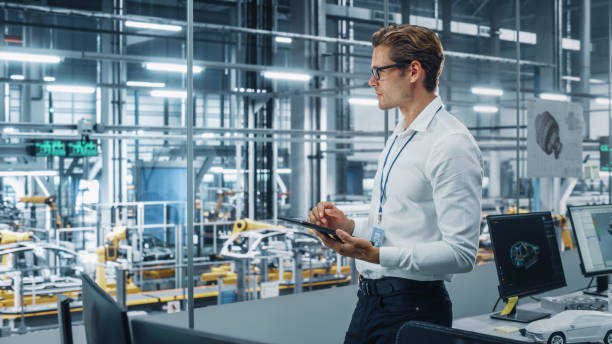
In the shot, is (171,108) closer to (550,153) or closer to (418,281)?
(550,153)

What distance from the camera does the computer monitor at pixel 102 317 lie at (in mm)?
893

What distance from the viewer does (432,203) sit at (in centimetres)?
156

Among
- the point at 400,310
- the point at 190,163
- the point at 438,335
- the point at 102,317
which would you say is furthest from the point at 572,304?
the point at 102,317

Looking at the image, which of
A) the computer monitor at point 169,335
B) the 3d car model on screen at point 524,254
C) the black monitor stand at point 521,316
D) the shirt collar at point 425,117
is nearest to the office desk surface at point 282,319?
the black monitor stand at point 521,316

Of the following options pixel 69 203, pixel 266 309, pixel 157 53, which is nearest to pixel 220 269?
pixel 69 203

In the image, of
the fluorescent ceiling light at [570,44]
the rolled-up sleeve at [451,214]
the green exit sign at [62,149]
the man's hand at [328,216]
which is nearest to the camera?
the rolled-up sleeve at [451,214]

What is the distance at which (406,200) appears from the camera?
157 centimetres

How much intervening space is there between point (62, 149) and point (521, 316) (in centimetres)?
890

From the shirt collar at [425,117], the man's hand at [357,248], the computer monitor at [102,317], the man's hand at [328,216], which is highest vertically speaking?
the shirt collar at [425,117]

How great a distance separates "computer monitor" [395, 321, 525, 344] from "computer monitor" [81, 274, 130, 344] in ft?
1.34

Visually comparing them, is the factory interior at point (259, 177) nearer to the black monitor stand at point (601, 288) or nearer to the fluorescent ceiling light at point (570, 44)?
the black monitor stand at point (601, 288)

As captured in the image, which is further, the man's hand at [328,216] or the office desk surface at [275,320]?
the office desk surface at [275,320]

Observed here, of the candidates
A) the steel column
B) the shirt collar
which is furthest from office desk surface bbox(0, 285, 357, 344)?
the shirt collar

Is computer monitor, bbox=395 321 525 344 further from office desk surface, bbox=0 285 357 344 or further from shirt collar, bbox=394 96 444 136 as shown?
office desk surface, bbox=0 285 357 344
